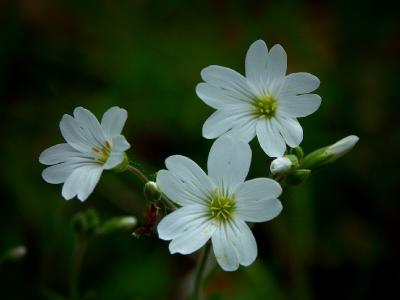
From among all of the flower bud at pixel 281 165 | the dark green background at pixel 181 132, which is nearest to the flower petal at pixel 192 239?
the flower bud at pixel 281 165

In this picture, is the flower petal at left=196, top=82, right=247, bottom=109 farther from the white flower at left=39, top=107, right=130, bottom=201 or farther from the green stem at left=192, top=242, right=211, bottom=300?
the green stem at left=192, top=242, right=211, bottom=300

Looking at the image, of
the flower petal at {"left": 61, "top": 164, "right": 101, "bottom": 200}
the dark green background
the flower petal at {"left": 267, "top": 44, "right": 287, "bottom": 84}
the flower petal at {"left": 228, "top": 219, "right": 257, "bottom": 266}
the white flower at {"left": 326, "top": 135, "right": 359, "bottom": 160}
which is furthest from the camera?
the dark green background

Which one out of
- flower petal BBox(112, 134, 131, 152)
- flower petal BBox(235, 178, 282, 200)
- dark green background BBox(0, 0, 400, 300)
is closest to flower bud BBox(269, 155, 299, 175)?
flower petal BBox(235, 178, 282, 200)

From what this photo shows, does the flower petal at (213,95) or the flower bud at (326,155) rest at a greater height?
the flower petal at (213,95)

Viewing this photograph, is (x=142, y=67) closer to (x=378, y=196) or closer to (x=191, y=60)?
(x=191, y=60)

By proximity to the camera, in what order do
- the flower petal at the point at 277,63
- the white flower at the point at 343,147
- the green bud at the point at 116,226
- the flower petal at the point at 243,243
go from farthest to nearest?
the green bud at the point at 116,226 < the white flower at the point at 343,147 < the flower petal at the point at 277,63 < the flower petal at the point at 243,243

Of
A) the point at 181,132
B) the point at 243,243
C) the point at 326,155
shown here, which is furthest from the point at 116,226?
the point at 181,132

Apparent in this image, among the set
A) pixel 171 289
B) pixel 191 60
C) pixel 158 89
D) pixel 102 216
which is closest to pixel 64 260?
pixel 102 216

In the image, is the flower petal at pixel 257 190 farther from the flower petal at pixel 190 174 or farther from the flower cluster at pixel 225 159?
the flower petal at pixel 190 174
